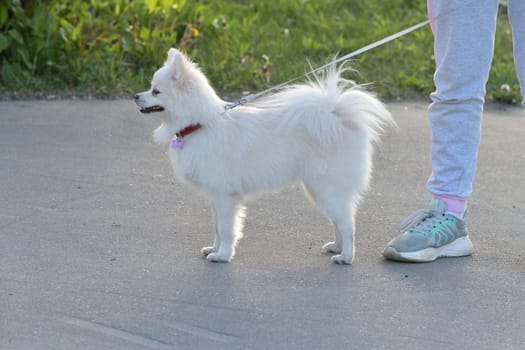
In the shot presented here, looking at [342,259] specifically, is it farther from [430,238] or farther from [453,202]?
[453,202]

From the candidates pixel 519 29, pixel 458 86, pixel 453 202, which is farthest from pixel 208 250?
pixel 519 29

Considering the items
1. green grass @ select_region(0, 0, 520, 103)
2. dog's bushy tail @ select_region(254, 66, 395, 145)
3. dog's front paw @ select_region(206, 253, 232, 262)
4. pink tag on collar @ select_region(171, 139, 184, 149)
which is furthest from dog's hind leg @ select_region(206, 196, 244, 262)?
green grass @ select_region(0, 0, 520, 103)

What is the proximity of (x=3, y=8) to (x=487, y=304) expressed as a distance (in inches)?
197

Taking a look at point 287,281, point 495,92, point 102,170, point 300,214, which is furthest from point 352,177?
point 495,92

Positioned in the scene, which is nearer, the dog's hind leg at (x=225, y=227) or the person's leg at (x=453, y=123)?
the person's leg at (x=453, y=123)

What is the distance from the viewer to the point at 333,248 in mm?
A: 4742

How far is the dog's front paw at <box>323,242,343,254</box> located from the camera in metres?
4.73

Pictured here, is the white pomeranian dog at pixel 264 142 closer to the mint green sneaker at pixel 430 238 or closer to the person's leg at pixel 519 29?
the mint green sneaker at pixel 430 238

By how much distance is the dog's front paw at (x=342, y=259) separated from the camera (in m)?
4.55

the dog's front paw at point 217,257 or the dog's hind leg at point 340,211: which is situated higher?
the dog's hind leg at point 340,211

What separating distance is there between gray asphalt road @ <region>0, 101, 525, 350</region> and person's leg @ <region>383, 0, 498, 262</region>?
13 cm

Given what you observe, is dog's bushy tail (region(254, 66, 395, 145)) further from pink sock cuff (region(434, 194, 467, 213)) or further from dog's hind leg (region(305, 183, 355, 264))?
pink sock cuff (region(434, 194, 467, 213))

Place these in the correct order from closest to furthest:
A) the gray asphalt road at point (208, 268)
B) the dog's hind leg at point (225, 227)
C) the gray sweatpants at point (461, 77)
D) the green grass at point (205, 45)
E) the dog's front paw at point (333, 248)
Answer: the gray asphalt road at point (208, 268) → the gray sweatpants at point (461, 77) → the dog's hind leg at point (225, 227) → the dog's front paw at point (333, 248) → the green grass at point (205, 45)

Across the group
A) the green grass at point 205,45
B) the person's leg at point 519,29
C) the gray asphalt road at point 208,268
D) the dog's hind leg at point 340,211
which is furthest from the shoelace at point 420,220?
the green grass at point 205,45
